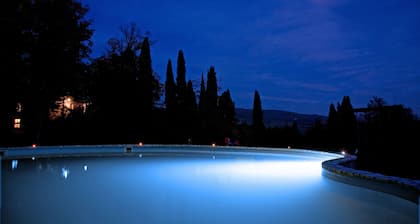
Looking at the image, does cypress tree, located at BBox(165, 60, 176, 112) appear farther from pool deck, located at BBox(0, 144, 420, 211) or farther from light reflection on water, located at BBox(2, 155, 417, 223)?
light reflection on water, located at BBox(2, 155, 417, 223)

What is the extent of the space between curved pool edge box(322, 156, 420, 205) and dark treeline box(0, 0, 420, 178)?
857 centimetres

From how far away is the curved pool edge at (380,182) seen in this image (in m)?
5.75

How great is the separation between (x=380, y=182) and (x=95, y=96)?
74.9 ft

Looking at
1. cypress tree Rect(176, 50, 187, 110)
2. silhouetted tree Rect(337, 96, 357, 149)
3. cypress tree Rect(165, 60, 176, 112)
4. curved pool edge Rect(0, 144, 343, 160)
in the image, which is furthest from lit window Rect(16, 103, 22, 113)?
silhouetted tree Rect(337, 96, 357, 149)

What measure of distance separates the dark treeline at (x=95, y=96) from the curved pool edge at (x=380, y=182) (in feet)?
28.1

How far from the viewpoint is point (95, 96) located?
26156mm

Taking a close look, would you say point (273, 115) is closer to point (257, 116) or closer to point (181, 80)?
point (257, 116)

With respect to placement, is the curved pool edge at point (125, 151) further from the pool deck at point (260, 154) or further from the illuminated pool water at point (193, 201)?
the illuminated pool water at point (193, 201)

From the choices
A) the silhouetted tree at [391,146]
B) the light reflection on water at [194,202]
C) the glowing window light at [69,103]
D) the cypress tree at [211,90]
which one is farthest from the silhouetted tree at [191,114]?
the silhouetted tree at [391,146]

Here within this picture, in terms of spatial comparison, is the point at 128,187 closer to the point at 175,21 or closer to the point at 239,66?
the point at 175,21

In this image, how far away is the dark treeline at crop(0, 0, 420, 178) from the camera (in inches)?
822

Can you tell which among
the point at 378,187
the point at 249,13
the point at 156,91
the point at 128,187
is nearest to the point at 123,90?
the point at 156,91

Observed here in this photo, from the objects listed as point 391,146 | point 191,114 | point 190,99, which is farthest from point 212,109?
point 391,146

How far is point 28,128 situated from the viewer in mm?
22094
